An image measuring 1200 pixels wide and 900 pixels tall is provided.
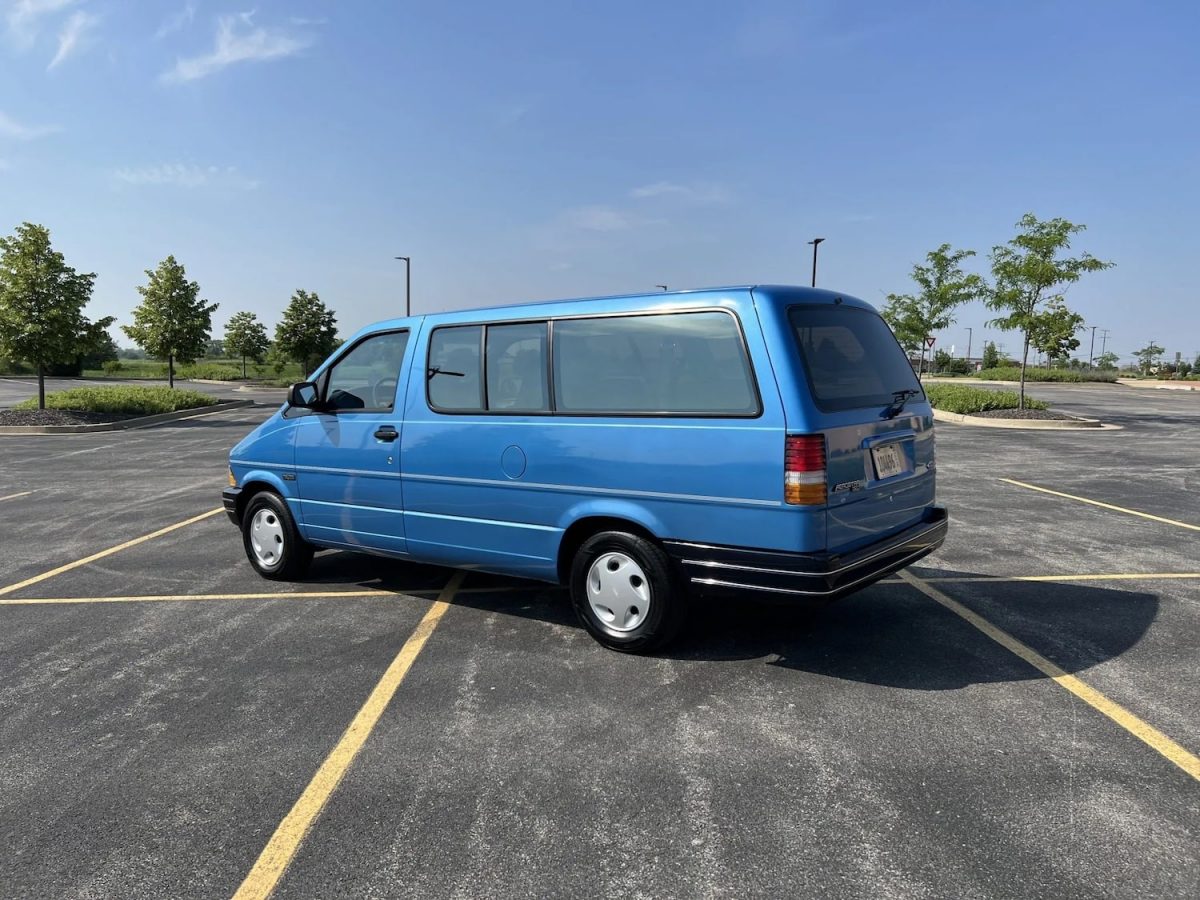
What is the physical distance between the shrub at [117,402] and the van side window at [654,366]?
21545 millimetres

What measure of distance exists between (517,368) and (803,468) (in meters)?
1.89

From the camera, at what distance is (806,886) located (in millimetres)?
2375

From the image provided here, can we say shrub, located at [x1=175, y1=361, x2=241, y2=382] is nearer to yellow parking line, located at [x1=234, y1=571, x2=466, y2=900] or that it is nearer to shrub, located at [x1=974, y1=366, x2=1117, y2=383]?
shrub, located at [x1=974, y1=366, x2=1117, y2=383]

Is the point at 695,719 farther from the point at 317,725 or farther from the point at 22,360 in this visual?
the point at 22,360

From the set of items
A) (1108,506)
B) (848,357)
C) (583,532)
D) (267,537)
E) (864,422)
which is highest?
(848,357)

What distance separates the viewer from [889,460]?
13.6ft

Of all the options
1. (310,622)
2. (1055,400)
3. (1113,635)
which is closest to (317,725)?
(310,622)

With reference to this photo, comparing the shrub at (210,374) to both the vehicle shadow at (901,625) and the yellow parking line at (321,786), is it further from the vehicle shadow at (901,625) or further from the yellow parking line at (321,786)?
the yellow parking line at (321,786)

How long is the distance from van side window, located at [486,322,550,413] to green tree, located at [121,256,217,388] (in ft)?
98.2

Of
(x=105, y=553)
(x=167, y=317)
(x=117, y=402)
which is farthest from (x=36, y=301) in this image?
(x=105, y=553)

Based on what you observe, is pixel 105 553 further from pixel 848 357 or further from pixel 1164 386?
pixel 1164 386

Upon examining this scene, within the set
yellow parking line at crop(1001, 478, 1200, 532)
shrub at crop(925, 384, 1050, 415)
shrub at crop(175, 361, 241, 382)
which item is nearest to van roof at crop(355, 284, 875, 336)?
yellow parking line at crop(1001, 478, 1200, 532)

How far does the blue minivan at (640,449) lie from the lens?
3672 millimetres

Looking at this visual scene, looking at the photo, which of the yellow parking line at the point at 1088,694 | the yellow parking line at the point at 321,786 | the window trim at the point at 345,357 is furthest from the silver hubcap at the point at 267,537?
the yellow parking line at the point at 1088,694
